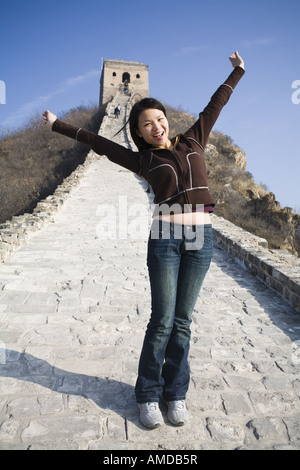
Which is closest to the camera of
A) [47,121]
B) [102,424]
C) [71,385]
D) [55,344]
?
[102,424]

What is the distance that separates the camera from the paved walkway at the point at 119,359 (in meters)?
2.11

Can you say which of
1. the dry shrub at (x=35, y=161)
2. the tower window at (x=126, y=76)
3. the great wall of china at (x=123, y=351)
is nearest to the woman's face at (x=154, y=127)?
the great wall of china at (x=123, y=351)

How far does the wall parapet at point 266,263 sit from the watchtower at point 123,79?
114 feet

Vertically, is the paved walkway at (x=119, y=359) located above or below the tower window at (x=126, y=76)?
below

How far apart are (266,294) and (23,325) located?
3098 millimetres

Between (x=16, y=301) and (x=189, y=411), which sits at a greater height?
(x=16, y=301)

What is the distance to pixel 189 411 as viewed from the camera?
2.34m

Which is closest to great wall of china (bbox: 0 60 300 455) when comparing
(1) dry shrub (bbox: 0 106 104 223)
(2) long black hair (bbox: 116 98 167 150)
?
(2) long black hair (bbox: 116 98 167 150)

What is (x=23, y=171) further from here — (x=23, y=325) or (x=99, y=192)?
(x=23, y=325)

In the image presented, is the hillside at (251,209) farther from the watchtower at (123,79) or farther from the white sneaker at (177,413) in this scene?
the watchtower at (123,79)

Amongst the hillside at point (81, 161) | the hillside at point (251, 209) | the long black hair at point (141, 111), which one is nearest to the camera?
the long black hair at point (141, 111)

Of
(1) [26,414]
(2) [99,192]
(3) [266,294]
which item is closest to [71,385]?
(1) [26,414]

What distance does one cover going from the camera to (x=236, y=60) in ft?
8.19

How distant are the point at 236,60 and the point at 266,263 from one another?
3.18 m
